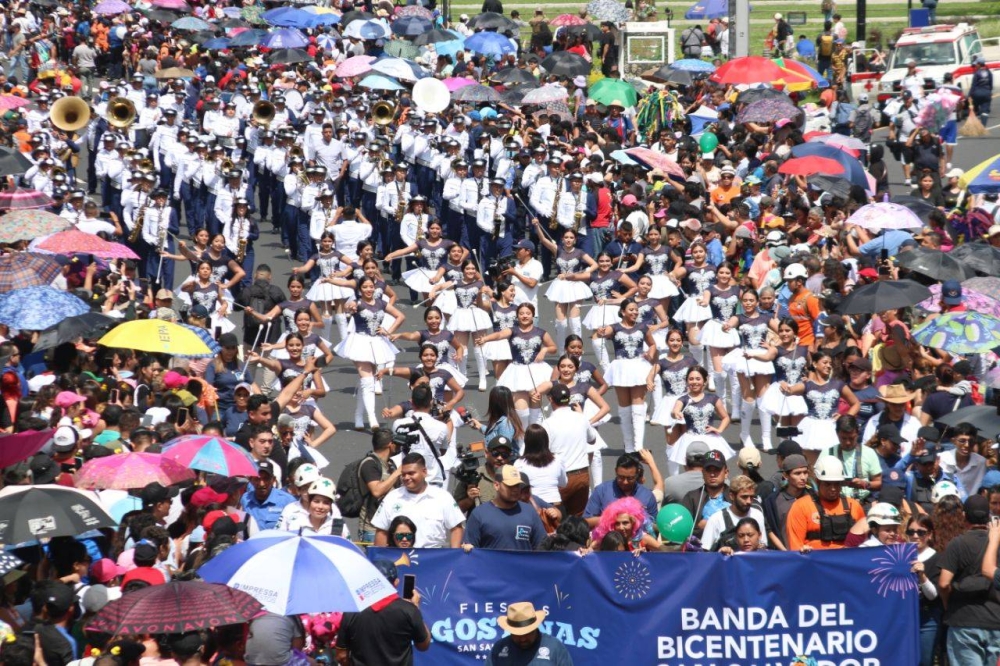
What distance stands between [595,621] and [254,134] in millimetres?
17373

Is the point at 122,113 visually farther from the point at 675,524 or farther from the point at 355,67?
the point at 675,524

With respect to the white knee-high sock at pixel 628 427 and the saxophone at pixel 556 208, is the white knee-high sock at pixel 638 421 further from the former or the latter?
the saxophone at pixel 556 208

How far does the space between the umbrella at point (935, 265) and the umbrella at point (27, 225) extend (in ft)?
30.3

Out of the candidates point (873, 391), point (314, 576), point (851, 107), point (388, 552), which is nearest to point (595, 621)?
point (388, 552)

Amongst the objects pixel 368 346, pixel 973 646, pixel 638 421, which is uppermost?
pixel 973 646

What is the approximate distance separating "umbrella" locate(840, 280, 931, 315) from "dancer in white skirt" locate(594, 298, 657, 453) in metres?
1.89

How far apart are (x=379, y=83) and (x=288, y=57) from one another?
417cm

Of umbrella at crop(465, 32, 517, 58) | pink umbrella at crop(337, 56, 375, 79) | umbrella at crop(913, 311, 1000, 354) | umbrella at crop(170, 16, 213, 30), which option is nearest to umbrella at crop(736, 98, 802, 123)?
pink umbrella at crop(337, 56, 375, 79)

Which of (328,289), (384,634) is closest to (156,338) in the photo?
(328,289)

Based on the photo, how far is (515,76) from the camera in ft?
98.9

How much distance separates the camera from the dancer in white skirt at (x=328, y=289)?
1998 cm

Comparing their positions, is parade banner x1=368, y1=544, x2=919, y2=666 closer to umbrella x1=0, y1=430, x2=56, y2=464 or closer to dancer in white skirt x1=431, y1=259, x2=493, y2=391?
umbrella x1=0, y1=430, x2=56, y2=464

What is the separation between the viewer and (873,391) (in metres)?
15.1

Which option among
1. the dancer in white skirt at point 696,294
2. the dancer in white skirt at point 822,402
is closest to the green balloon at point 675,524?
the dancer in white skirt at point 822,402
